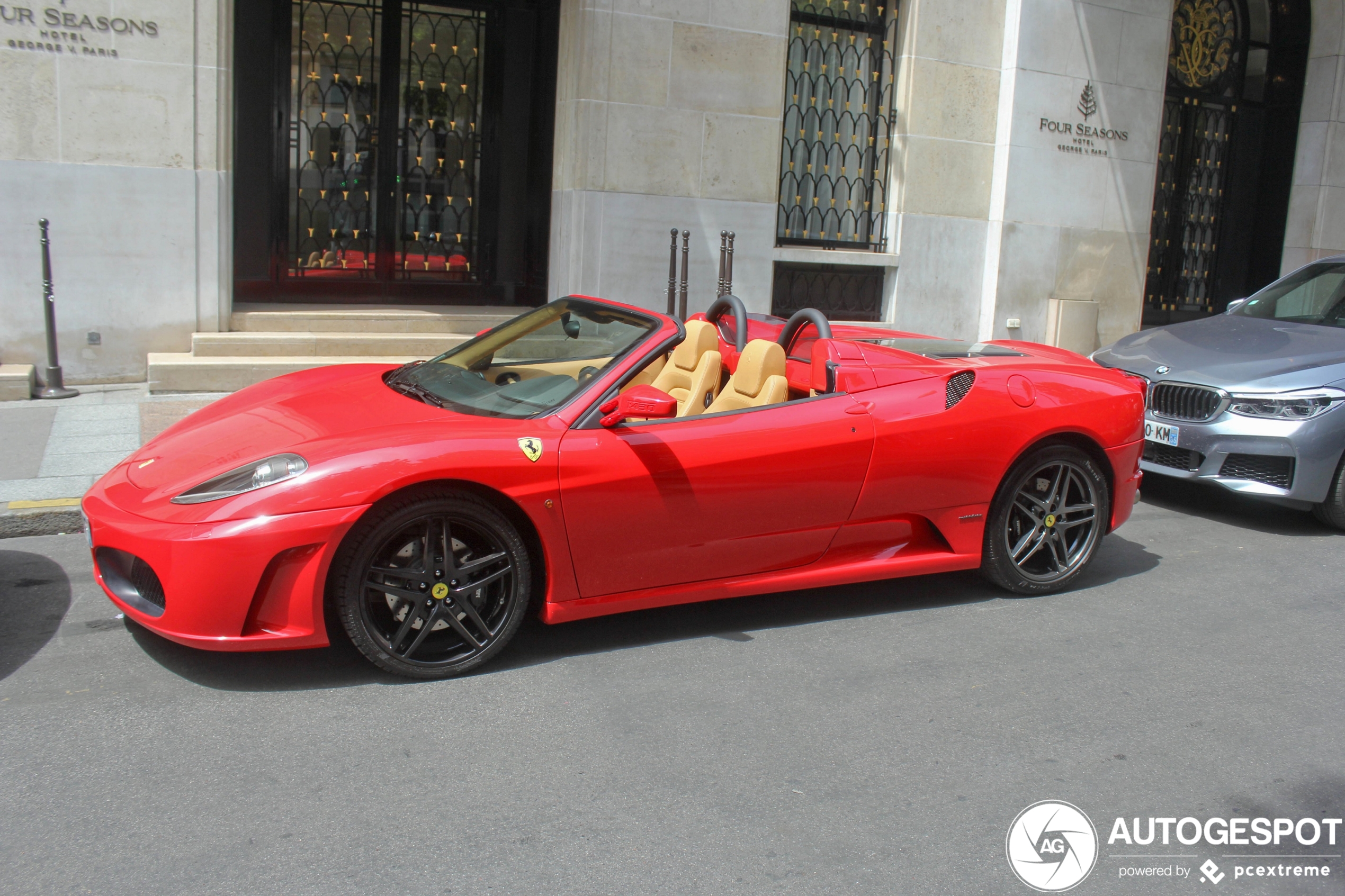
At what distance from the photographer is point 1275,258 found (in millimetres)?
15719

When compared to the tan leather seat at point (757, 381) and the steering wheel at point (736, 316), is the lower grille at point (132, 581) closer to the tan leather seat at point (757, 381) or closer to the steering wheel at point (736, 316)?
the tan leather seat at point (757, 381)

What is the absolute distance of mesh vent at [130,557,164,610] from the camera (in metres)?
3.77

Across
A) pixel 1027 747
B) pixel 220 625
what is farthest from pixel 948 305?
pixel 220 625

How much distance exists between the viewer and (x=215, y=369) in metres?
9.02

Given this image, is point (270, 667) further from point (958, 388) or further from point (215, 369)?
point (215, 369)

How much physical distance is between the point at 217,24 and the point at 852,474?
7.33 m

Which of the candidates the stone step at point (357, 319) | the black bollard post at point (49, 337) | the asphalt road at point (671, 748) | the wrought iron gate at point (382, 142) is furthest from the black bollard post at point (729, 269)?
the asphalt road at point (671, 748)

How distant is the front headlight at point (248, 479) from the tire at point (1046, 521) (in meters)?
3.05

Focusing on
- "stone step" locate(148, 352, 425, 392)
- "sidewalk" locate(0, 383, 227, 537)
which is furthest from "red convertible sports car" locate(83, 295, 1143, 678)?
"stone step" locate(148, 352, 425, 392)

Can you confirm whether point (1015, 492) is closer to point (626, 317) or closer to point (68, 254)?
point (626, 317)

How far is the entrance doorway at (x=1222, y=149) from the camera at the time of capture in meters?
14.8

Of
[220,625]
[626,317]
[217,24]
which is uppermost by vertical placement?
[217,24]

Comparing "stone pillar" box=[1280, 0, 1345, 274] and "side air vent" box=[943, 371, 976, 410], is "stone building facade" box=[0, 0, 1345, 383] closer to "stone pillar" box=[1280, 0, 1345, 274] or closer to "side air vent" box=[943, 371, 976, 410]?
"stone pillar" box=[1280, 0, 1345, 274]

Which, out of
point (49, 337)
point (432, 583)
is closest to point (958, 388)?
point (432, 583)
